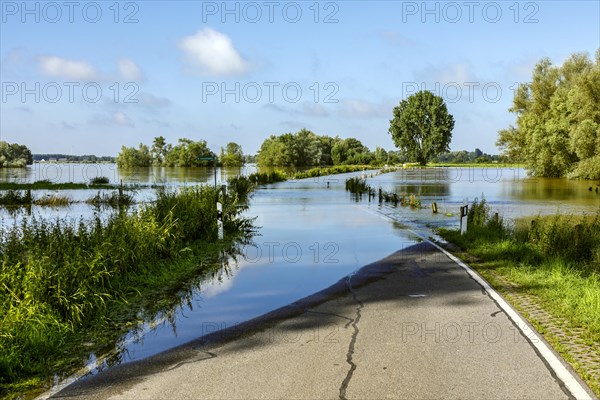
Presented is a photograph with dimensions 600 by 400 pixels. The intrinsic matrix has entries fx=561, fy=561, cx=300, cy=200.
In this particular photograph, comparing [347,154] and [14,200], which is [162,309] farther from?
[347,154]

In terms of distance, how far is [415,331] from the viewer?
7.21 meters

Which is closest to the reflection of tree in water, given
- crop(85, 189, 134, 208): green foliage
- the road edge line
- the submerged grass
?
the road edge line

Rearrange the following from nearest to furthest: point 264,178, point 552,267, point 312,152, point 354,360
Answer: point 354,360 → point 552,267 → point 264,178 → point 312,152

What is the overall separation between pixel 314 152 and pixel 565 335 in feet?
503

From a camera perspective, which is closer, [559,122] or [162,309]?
[162,309]

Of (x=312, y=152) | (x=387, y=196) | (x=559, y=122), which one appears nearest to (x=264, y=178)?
(x=387, y=196)

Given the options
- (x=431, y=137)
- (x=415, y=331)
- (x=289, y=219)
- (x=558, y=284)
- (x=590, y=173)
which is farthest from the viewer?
(x=431, y=137)

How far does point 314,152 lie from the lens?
160m

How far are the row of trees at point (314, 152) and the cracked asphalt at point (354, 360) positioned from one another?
450 ft

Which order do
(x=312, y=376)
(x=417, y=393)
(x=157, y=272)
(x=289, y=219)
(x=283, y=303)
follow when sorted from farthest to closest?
(x=289, y=219), (x=157, y=272), (x=283, y=303), (x=312, y=376), (x=417, y=393)

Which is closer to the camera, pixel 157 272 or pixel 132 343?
pixel 132 343

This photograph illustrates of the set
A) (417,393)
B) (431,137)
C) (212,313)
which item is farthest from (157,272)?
(431,137)

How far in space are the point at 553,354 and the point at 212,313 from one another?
4.65 meters

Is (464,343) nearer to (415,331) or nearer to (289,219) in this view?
(415,331)
